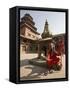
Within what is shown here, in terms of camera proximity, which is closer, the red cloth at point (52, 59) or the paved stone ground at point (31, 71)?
the paved stone ground at point (31, 71)

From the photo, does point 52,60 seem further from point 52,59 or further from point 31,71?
point 31,71

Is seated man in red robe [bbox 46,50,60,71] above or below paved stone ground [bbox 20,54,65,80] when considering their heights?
above

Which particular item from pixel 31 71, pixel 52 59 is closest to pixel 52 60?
pixel 52 59

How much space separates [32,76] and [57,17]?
498 mm

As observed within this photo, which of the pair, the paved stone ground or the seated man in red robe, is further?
the seated man in red robe

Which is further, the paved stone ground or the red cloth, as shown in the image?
the red cloth

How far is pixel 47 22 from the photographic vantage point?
269 cm

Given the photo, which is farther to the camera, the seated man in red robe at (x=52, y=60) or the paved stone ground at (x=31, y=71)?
the seated man in red robe at (x=52, y=60)

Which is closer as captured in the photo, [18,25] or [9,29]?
[18,25]

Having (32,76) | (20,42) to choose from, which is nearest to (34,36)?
(20,42)

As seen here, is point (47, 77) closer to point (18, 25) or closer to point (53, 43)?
point (53, 43)

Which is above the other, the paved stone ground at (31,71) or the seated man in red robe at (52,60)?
the seated man in red robe at (52,60)

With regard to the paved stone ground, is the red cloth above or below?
above
